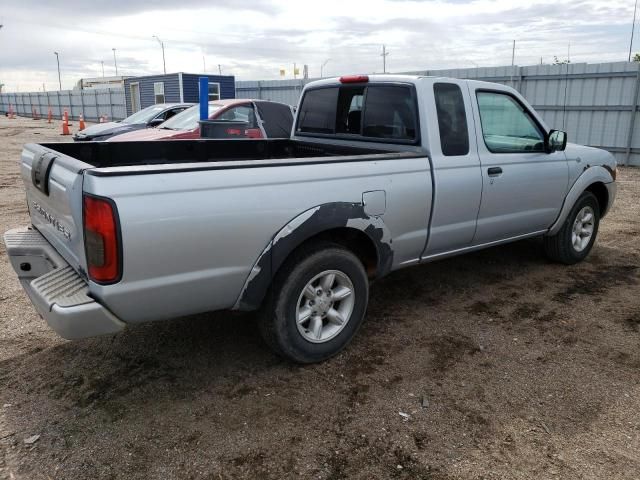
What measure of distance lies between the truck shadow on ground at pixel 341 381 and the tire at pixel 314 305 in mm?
174

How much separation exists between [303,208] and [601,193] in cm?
415

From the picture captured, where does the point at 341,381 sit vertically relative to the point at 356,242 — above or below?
below

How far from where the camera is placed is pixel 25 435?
2.88m

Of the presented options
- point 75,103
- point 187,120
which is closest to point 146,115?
point 187,120

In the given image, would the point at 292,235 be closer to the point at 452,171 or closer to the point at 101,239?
the point at 101,239

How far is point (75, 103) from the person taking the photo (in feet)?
130

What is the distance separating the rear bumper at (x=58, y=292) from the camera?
2.67 meters

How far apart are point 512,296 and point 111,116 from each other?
33370 mm

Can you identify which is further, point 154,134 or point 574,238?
point 154,134

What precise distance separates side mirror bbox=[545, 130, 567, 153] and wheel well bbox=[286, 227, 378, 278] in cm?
224

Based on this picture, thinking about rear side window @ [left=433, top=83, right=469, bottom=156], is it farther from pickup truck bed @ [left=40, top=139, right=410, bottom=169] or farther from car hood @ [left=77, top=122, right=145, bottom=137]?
car hood @ [left=77, top=122, right=145, bottom=137]

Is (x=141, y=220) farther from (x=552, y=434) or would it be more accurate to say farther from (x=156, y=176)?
(x=552, y=434)

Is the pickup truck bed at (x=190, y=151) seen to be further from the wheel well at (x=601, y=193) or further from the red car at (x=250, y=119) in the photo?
the red car at (x=250, y=119)

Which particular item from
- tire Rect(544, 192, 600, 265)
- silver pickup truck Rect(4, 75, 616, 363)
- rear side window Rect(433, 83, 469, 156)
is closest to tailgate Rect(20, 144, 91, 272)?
silver pickup truck Rect(4, 75, 616, 363)
